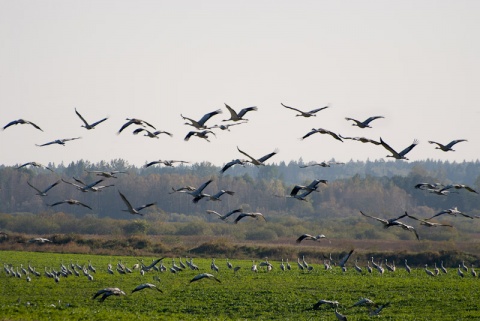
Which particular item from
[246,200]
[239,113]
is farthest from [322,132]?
[246,200]

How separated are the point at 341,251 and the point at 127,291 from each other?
106ft

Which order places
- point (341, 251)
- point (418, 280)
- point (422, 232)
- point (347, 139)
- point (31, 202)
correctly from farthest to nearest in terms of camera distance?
1. point (31, 202)
2. point (422, 232)
3. point (341, 251)
4. point (418, 280)
5. point (347, 139)

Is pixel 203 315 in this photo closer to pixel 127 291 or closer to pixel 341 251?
pixel 127 291

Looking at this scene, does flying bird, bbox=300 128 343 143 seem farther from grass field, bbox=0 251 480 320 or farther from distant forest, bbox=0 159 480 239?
distant forest, bbox=0 159 480 239

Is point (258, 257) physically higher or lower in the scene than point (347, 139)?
lower

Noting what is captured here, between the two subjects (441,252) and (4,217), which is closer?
(441,252)

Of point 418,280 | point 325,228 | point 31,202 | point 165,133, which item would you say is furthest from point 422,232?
point 31,202

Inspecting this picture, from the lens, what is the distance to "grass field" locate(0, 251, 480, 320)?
109 feet

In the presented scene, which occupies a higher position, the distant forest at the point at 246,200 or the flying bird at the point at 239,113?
the flying bird at the point at 239,113

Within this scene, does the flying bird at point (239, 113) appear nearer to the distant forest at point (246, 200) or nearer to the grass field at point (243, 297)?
the grass field at point (243, 297)

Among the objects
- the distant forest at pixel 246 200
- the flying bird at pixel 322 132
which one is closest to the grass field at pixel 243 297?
the flying bird at pixel 322 132

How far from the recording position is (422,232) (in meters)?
86.7

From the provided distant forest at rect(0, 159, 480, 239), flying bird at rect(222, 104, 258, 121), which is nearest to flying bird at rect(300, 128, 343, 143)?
flying bird at rect(222, 104, 258, 121)

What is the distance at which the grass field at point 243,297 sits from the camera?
109 ft
